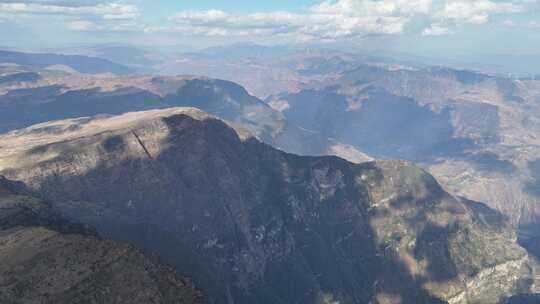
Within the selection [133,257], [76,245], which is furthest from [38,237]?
[133,257]

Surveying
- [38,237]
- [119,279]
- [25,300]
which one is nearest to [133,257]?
[119,279]

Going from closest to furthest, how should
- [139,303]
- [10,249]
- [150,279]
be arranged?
[139,303]
[150,279]
[10,249]

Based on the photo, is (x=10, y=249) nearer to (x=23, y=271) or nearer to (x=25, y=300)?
(x=23, y=271)

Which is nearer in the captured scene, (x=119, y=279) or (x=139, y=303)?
(x=139, y=303)

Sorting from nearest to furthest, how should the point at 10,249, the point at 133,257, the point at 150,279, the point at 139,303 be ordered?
the point at 139,303
the point at 150,279
the point at 133,257
the point at 10,249

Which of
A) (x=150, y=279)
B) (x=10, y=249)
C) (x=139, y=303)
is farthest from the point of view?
(x=10, y=249)

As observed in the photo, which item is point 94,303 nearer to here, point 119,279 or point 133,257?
point 119,279
